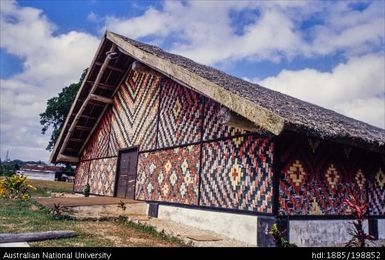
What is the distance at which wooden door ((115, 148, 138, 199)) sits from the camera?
411 inches

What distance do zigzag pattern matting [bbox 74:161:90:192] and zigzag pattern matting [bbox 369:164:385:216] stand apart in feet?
34.8

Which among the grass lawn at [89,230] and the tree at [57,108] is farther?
the tree at [57,108]

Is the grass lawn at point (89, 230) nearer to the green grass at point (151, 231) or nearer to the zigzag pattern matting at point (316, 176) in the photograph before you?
the green grass at point (151, 231)

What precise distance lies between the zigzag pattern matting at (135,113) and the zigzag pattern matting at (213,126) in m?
2.55

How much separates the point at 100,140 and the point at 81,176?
2.58 meters

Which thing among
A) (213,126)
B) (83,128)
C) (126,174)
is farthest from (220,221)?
(83,128)

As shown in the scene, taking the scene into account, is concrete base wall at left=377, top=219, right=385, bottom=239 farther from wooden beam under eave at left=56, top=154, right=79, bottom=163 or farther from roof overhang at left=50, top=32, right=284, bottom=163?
wooden beam under eave at left=56, top=154, right=79, bottom=163

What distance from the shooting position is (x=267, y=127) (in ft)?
15.3

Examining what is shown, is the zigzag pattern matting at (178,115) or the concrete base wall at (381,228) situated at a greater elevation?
the zigzag pattern matting at (178,115)

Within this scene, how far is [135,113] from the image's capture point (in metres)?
11.0

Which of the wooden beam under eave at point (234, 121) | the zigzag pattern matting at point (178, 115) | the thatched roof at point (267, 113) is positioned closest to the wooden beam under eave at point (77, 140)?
the zigzag pattern matting at point (178, 115)

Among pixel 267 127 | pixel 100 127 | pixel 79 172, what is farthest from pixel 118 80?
pixel 267 127

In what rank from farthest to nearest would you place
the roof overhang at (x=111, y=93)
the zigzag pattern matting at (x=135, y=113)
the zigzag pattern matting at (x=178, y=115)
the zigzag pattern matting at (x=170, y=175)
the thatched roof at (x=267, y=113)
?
the zigzag pattern matting at (x=135, y=113) → the zigzag pattern matting at (x=178, y=115) → the zigzag pattern matting at (x=170, y=175) → the roof overhang at (x=111, y=93) → the thatched roof at (x=267, y=113)

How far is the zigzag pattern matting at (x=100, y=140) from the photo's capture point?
41.3 ft
